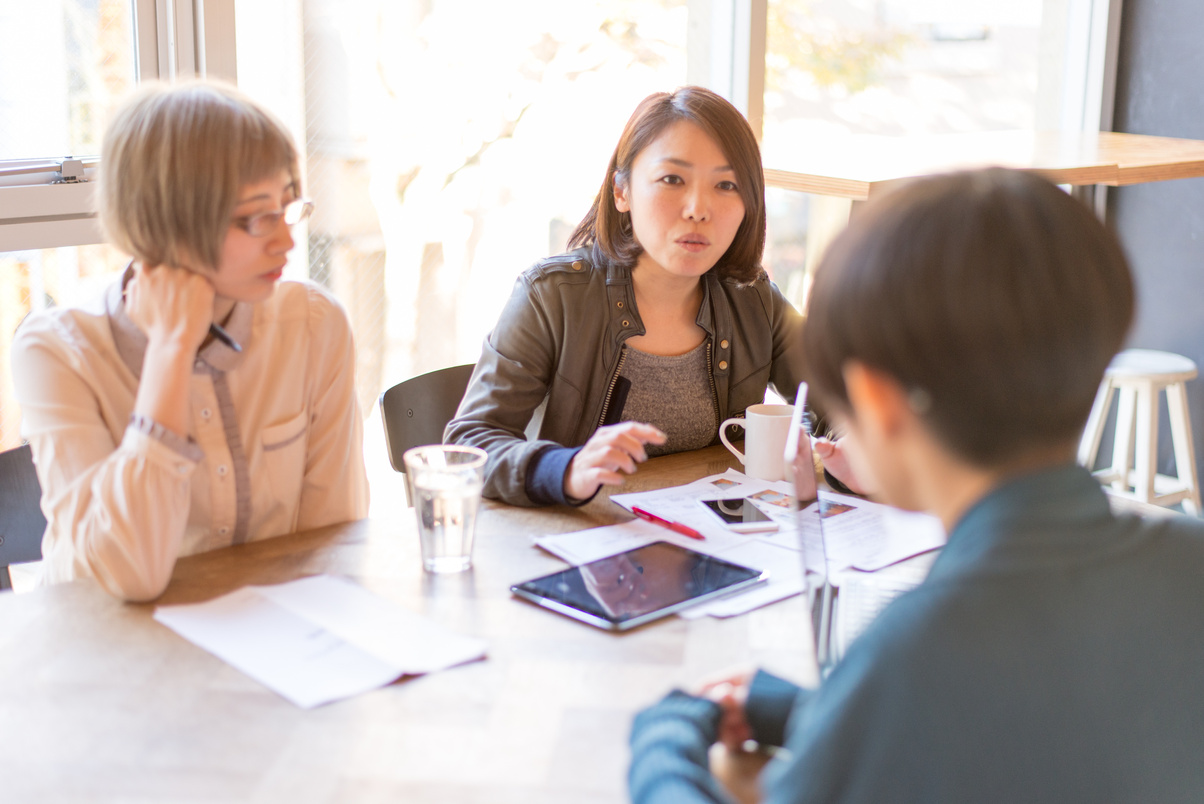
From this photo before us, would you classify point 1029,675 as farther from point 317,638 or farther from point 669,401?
point 669,401

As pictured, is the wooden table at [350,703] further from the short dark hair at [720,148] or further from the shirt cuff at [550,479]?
the short dark hair at [720,148]

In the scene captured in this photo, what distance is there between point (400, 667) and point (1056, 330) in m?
0.65

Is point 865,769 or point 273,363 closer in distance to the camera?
point 865,769

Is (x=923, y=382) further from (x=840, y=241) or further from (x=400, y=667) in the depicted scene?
(x=400, y=667)

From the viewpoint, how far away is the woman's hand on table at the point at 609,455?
4.60 ft

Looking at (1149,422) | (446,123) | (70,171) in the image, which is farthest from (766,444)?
(1149,422)

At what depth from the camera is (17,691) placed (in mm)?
974

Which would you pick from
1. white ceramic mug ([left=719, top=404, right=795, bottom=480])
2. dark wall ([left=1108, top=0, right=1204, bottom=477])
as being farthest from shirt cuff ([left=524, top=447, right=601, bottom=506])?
dark wall ([left=1108, top=0, right=1204, bottom=477])

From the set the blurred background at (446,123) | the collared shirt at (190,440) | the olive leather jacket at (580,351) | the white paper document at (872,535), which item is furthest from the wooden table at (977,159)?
the collared shirt at (190,440)

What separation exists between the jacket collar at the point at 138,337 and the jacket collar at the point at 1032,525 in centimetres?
96

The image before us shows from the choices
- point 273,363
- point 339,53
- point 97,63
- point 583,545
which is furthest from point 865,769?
point 339,53

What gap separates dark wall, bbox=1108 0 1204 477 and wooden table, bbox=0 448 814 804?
2.87 metres

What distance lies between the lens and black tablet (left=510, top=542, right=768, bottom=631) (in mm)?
1139

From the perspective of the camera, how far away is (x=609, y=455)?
4.59 ft
